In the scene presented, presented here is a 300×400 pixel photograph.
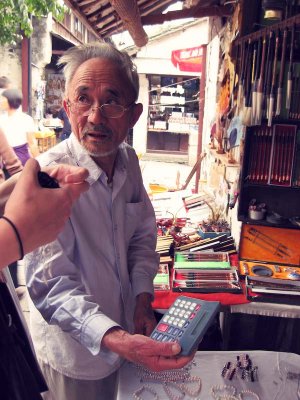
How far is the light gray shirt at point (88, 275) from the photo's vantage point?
1.37 metres

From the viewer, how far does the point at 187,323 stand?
134 centimetres

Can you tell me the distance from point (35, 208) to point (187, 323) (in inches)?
31.4

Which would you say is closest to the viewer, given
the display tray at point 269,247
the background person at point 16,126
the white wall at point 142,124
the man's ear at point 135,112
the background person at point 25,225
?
the background person at point 25,225

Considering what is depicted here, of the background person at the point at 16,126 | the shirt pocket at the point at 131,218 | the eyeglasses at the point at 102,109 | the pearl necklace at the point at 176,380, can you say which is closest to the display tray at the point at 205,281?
the shirt pocket at the point at 131,218

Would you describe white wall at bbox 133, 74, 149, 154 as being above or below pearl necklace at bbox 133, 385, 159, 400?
above

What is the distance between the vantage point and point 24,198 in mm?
747

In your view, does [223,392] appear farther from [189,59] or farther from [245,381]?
[189,59]

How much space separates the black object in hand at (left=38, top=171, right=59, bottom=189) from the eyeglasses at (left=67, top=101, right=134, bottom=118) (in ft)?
2.70

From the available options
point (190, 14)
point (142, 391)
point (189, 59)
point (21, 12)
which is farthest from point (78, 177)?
point (189, 59)

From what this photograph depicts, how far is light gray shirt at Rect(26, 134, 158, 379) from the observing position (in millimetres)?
1372

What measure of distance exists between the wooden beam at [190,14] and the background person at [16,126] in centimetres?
159

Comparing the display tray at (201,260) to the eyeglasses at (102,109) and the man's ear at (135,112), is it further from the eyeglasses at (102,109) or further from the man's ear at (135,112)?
the eyeglasses at (102,109)

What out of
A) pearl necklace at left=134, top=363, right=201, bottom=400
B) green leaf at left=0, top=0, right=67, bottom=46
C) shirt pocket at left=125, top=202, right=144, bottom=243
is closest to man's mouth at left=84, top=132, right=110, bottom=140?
shirt pocket at left=125, top=202, right=144, bottom=243

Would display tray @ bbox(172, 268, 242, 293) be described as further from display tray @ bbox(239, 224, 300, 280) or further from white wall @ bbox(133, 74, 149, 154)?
white wall @ bbox(133, 74, 149, 154)
